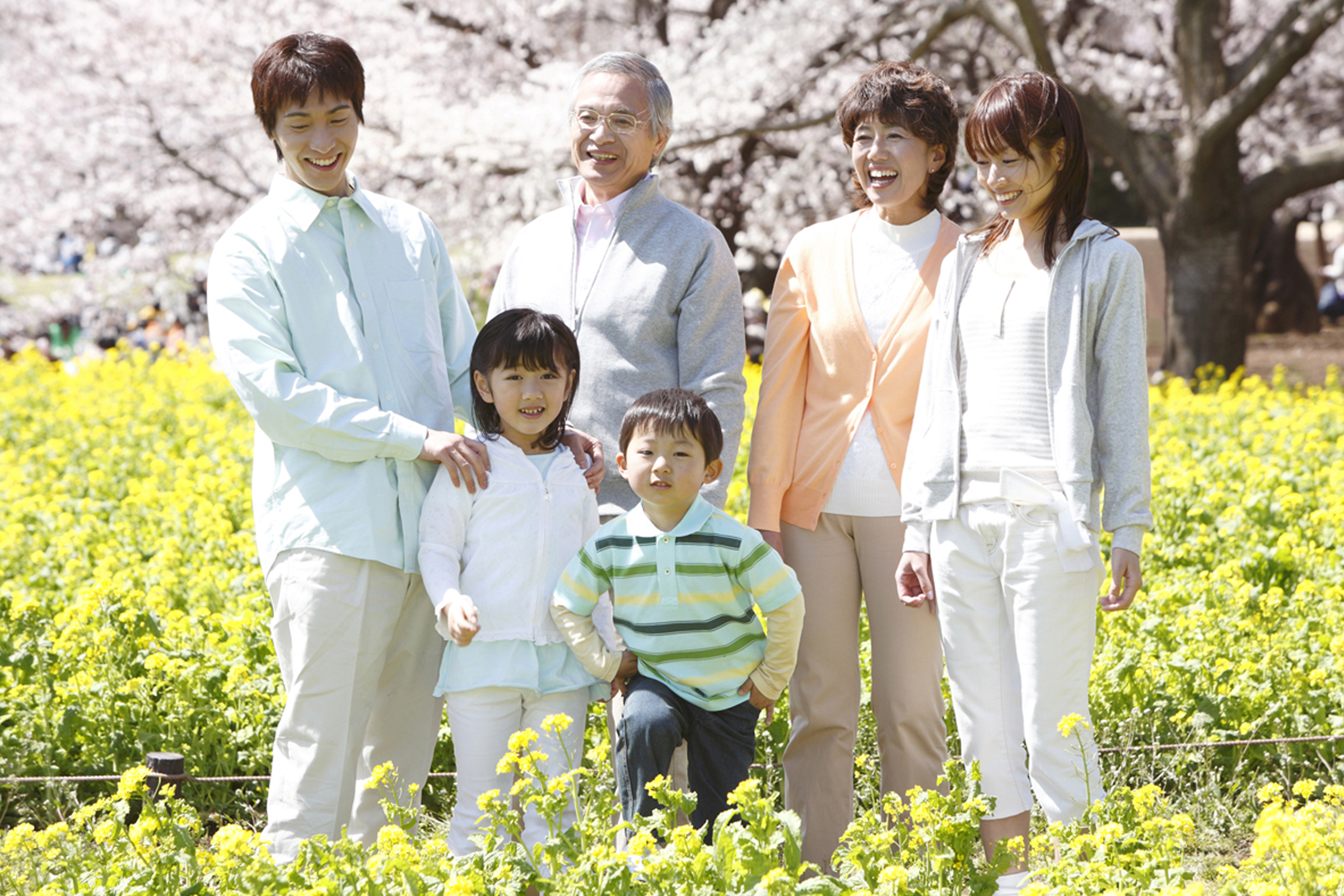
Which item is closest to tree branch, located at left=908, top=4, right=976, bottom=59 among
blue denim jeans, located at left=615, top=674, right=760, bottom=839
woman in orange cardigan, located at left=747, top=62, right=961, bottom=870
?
woman in orange cardigan, located at left=747, top=62, right=961, bottom=870

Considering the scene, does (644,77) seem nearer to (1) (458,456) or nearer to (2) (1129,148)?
(1) (458,456)

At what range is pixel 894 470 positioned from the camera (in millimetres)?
2943

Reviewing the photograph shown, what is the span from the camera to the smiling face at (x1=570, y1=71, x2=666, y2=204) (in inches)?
116

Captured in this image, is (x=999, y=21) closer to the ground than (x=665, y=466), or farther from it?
farther from it

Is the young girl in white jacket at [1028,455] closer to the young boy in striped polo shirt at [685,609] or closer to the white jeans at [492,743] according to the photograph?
the young boy in striped polo shirt at [685,609]

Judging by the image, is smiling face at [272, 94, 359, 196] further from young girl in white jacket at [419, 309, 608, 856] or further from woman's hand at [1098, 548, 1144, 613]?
woman's hand at [1098, 548, 1144, 613]

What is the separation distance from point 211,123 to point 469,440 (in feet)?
36.2

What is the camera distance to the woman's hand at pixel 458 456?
2717 mm

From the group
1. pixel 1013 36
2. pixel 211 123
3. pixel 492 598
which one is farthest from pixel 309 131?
pixel 211 123

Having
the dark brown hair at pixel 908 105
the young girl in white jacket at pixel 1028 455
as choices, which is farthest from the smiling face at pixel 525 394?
the dark brown hair at pixel 908 105

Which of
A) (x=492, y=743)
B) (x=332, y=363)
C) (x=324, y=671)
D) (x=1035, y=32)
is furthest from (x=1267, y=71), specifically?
(x=324, y=671)

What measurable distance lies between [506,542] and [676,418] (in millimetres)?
466

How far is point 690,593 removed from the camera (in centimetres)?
270

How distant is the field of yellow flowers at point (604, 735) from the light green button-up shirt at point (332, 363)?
65 cm
